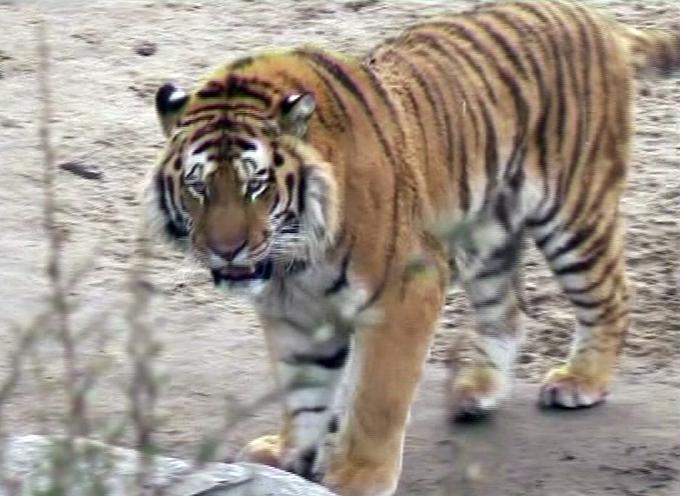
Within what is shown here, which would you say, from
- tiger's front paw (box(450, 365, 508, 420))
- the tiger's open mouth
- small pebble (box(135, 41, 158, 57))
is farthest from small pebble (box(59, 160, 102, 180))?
the tiger's open mouth

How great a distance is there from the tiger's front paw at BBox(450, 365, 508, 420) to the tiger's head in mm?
966

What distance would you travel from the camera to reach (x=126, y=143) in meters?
7.55

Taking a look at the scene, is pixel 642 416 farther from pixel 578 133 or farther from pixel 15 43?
pixel 15 43

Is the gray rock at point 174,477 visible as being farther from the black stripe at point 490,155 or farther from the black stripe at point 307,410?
the black stripe at point 490,155

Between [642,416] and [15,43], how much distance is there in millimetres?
4528

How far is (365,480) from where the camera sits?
448 centimetres

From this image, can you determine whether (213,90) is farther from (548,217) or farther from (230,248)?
(548,217)

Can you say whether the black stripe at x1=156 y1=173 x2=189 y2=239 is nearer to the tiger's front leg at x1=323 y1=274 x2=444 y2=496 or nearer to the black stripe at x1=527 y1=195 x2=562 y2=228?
the tiger's front leg at x1=323 y1=274 x2=444 y2=496

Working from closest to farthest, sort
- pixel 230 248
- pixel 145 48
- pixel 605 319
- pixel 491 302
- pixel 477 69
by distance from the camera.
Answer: pixel 230 248
pixel 477 69
pixel 605 319
pixel 491 302
pixel 145 48

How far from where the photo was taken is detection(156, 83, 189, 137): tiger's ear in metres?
4.49

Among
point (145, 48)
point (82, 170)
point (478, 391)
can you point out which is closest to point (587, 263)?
point (478, 391)

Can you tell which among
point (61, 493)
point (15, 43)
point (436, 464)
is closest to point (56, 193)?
point (15, 43)

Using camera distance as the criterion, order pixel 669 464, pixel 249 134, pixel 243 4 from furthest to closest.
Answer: pixel 243 4, pixel 669 464, pixel 249 134

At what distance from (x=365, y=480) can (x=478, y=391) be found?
790mm
